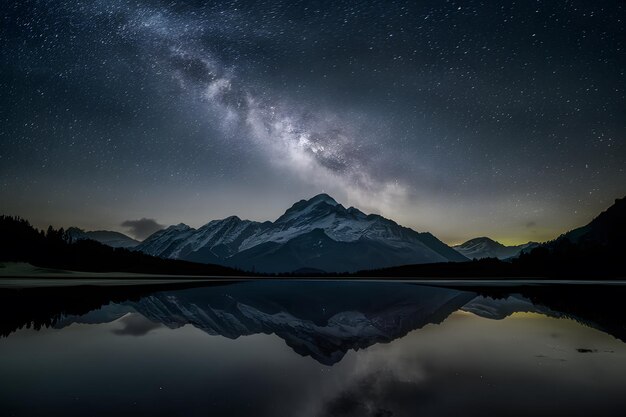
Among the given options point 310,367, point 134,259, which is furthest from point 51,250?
point 310,367

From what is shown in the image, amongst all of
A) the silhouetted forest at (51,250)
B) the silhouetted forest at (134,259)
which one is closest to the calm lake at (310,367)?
the silhouetted forest at (134,259)

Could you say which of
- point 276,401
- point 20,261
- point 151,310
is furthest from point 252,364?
point 20,261

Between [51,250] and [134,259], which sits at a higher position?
[51,250]

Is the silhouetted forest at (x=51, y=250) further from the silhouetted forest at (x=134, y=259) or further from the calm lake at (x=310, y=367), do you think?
the calm lake at (x=310, y=367)

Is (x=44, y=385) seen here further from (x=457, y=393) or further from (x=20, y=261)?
(x=20, y=261)

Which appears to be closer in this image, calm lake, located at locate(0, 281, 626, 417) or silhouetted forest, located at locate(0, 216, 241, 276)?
calm lake, located at locate(0, 281, 626, 417)

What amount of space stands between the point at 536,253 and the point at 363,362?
18739cm

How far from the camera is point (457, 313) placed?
27.2m

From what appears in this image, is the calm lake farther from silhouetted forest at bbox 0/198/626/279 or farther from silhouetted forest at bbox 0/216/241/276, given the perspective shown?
silhouetted forest at bbox 0/216/241/276

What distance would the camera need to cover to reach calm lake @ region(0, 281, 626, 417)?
8.29 metres

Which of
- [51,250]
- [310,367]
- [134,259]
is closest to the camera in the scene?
[310,367]

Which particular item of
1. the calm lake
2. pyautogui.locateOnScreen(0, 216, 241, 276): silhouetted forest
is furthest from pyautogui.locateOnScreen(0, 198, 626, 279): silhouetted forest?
the calm lake

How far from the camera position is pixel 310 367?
12078mm

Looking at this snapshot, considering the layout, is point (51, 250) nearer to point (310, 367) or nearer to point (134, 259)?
point (134, 259)
